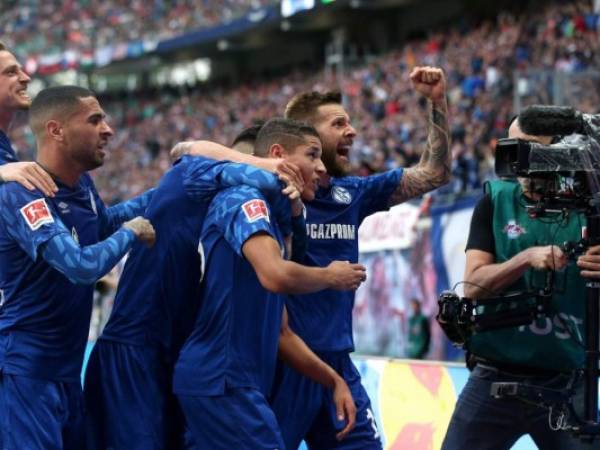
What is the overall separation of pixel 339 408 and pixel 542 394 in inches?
29.1

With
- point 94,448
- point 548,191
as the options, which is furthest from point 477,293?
point 94,448

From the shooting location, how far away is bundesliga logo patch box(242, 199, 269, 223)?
12.9 ft

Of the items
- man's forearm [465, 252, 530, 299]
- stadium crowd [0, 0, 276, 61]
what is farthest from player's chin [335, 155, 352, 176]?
stadium crowd [0, 0, 276, 61]

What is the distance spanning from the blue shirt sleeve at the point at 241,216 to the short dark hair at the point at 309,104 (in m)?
1.22

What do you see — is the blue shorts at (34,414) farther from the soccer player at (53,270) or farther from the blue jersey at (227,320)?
the blue jersey at (227,320)

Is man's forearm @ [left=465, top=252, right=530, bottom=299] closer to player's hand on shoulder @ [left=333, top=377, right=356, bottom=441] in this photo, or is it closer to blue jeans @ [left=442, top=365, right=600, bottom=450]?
blue jeans @ [left=442, top=365, right=600, bottom=450]

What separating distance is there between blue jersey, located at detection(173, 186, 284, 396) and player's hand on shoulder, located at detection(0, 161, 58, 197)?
0.59 metres

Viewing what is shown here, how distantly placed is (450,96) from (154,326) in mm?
17500

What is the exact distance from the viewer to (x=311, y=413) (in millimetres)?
4879

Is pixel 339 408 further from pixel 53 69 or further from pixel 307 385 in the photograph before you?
pixel 53 69

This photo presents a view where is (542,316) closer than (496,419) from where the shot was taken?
Yes

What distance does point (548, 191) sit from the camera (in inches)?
164

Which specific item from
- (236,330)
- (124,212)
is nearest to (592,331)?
(236,330)

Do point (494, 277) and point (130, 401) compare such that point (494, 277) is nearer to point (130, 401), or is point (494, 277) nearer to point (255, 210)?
point (255, 210)
